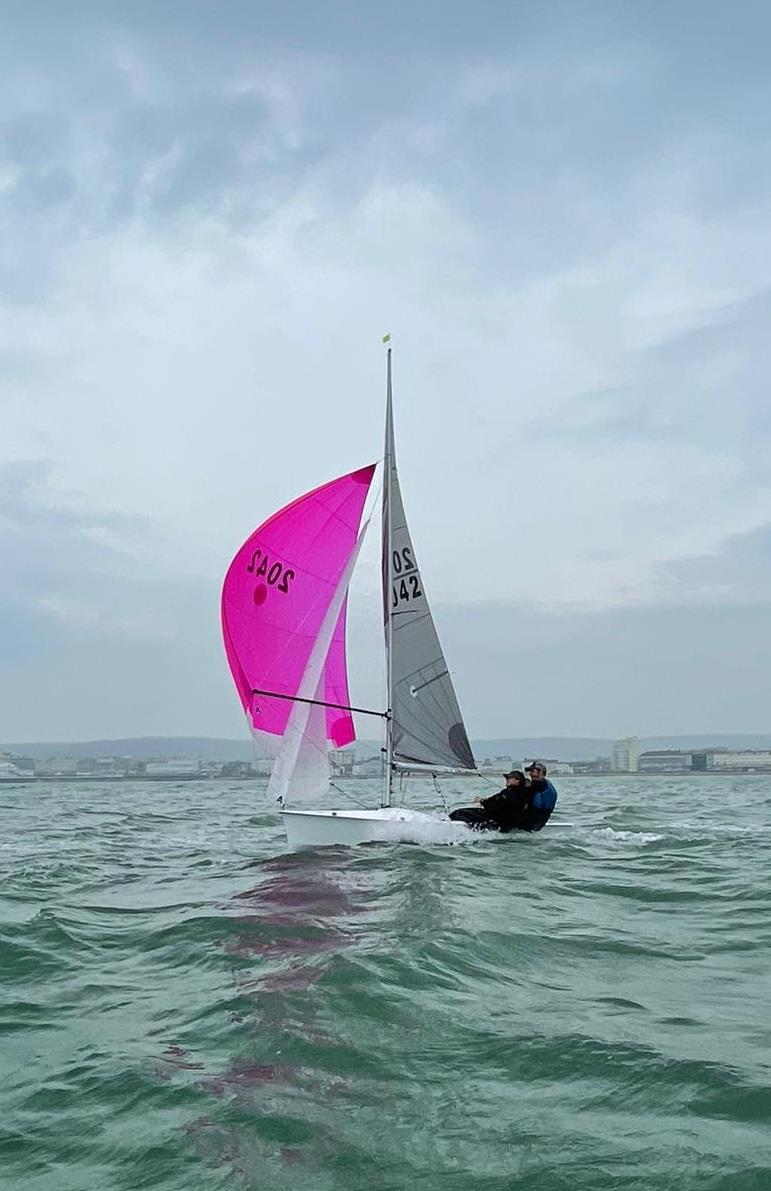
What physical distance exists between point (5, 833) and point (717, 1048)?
22.2m

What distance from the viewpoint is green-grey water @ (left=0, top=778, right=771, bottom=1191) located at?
4.80 meters

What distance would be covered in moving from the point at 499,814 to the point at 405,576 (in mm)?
4885

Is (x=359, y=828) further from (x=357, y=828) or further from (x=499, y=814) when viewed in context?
(x=499, y=814)

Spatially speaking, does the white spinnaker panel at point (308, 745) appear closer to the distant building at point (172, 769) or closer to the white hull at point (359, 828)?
the white hull at point (359, 828)

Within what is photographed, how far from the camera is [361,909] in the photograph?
37.0 feet

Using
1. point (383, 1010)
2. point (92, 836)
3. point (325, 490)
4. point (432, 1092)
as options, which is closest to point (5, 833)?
point (92, 836)

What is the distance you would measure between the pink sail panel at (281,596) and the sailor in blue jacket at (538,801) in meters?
4.35

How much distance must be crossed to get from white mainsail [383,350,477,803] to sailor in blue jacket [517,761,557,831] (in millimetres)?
1504

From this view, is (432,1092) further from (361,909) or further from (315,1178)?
(361,909)

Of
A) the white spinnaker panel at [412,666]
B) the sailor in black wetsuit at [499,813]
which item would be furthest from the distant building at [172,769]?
the sailor in black wetsuit at [499,813]

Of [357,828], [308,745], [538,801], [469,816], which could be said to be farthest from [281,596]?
[538,801]

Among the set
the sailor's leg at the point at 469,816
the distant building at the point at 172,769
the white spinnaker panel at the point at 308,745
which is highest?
the white spinnaker panel at the point at 308,745

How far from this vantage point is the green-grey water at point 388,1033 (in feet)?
15.8

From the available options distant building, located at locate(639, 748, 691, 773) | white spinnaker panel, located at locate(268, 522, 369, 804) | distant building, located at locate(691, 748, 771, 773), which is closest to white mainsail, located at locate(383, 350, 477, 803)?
white spinnaker panel, located at locate(268, 522, 369, 804)
